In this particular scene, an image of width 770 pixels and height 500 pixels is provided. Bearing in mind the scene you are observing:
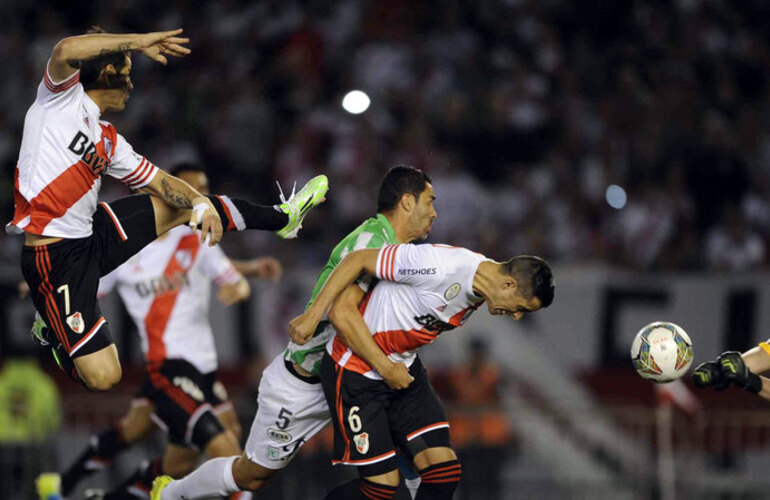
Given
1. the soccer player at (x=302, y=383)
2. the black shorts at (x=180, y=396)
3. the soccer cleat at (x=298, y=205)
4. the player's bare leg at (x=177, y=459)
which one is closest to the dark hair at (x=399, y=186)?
the soccer player at (x=302, y=383)

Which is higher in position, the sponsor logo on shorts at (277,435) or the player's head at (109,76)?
the player's head at (109,76)

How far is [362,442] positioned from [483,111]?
838 centimetres

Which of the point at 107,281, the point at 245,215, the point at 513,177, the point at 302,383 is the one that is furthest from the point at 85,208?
the point at 513,177

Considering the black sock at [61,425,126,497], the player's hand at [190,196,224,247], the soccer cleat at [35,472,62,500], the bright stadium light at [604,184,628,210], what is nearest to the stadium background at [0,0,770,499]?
the bright stadium light at [604,184,628,210]

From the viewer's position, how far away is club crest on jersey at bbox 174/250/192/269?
9.67 metres

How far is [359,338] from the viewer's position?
23.9ft

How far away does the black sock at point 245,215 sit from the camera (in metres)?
7.61

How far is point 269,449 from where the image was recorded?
25.7 ft

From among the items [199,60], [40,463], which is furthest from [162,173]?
[199,60]

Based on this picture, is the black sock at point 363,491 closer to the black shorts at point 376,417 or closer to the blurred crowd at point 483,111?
the black shorts at point 376,417

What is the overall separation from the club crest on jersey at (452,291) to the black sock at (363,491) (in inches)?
46.3

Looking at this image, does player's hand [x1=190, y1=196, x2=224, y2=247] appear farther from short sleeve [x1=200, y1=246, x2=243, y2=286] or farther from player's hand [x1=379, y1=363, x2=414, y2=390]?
short sleeve [x1=200, y1=246, x2=243, y2=286]

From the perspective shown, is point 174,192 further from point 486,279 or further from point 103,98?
point 486,279

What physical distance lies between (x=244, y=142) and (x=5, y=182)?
2881 millimetres
